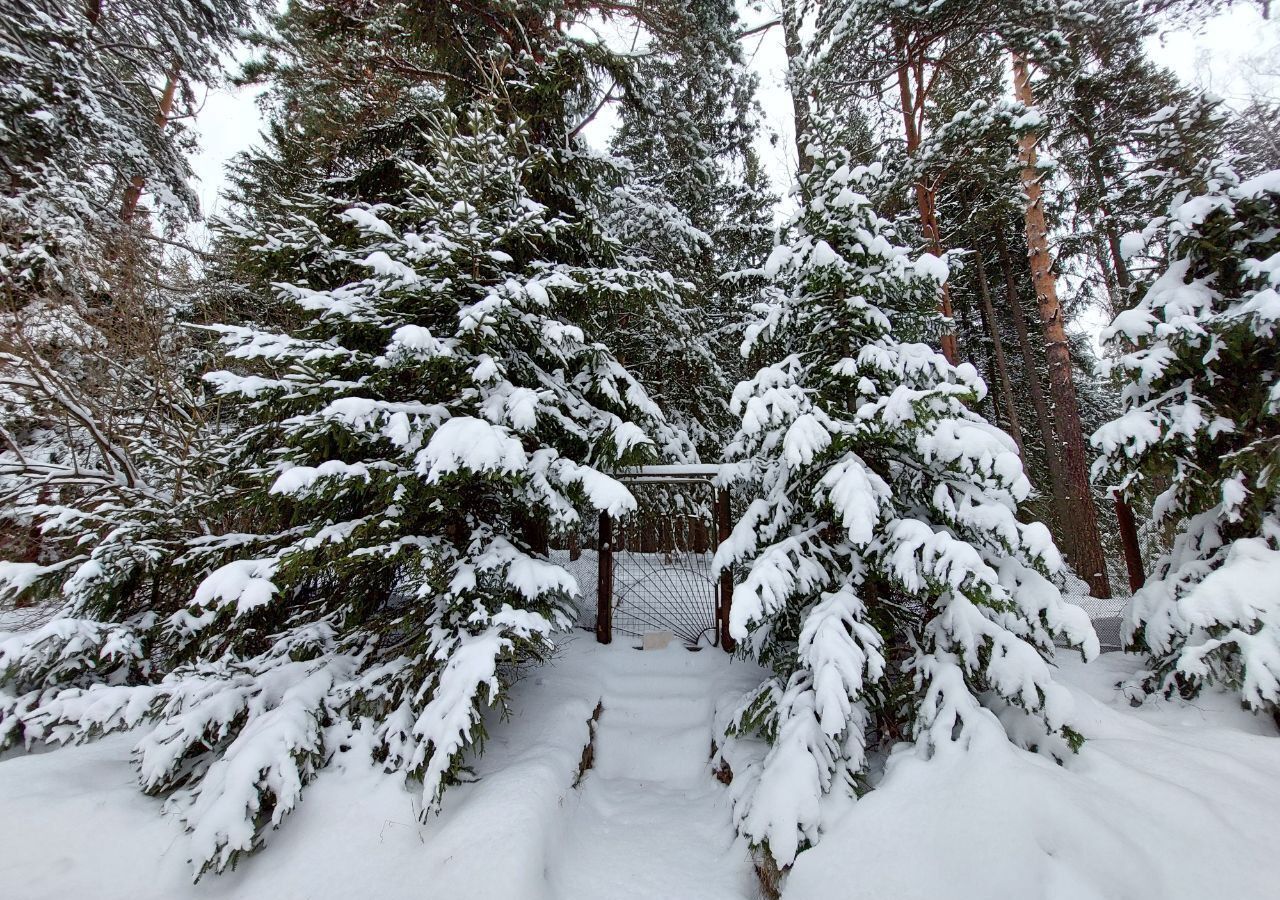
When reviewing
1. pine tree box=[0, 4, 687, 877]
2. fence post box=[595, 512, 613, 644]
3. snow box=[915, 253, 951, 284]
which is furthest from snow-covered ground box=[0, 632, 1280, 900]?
snow box=[915, 253, 951, 284]

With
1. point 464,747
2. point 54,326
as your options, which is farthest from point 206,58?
point 464,747

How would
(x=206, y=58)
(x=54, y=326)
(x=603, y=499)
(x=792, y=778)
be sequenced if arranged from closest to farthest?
(x=792, y=778)
(x=603, y=499)
(x=54, y=326)
(x=206, y=58)

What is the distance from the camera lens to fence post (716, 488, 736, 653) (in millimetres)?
4258

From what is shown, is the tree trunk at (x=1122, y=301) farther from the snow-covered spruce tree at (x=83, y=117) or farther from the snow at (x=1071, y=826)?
the snow-covered spruce tree at (x=83, y=117)

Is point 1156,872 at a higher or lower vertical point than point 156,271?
lower

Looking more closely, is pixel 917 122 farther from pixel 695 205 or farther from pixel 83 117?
pixel 83 117

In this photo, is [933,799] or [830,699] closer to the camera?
[933,799]

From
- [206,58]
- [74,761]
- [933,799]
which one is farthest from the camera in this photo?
[206,58]

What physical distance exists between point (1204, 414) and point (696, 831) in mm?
4226

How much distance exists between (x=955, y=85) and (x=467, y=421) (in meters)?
8.91

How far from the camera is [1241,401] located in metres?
3.13

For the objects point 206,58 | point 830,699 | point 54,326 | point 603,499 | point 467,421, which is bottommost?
point 830,699

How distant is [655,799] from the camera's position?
3199 millimetres

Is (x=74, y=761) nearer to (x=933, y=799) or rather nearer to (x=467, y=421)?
(x=467, y=421)
